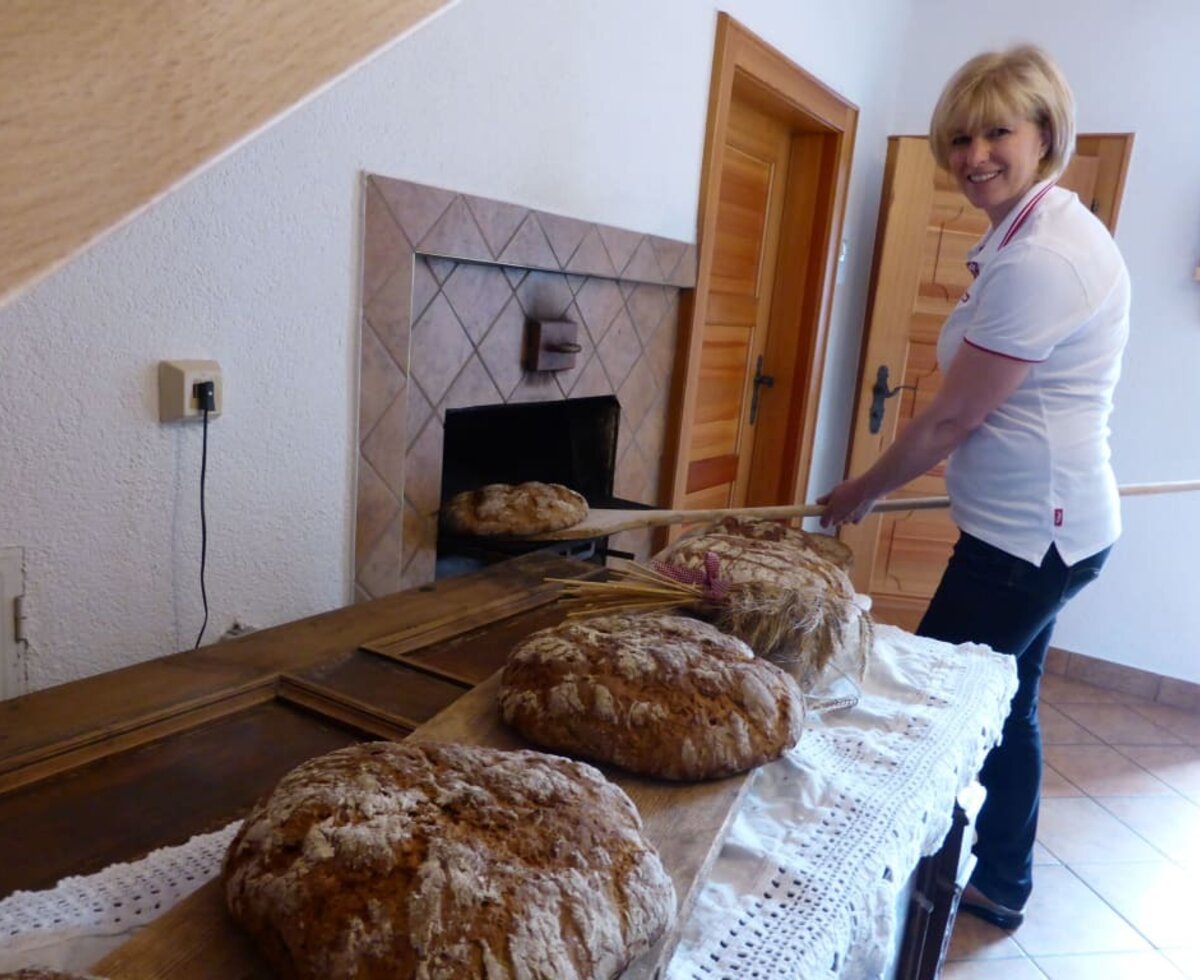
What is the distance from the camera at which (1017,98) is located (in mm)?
1458

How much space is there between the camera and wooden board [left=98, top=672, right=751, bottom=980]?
1.76 feet

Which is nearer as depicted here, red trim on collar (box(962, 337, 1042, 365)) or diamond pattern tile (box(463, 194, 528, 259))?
red trim on collar (box(962, 337, 1042, 365))

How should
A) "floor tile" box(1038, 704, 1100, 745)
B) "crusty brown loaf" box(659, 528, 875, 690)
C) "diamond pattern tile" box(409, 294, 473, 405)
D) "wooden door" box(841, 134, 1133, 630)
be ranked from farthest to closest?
"wooden door" box(841, 134, 1133, 630)
"floor tile" box(1038, 704, 1100, 745)
"diamond pattern tile" box(409, 294, 473, 405)
"crusty brown loaf" box(659, 528, 875, 690)

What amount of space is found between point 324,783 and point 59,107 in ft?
1.77

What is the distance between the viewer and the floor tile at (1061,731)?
9.01ft

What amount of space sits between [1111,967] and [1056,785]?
0.75 meters

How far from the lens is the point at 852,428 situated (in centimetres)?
331

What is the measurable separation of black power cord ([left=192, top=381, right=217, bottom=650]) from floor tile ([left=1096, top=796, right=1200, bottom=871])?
2.28m

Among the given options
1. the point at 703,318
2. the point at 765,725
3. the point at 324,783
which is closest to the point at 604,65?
the point at 703,318

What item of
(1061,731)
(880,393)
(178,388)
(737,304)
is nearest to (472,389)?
(178,388)

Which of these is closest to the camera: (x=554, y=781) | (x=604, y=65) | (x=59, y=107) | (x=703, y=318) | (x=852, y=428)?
(x=59, y=107)

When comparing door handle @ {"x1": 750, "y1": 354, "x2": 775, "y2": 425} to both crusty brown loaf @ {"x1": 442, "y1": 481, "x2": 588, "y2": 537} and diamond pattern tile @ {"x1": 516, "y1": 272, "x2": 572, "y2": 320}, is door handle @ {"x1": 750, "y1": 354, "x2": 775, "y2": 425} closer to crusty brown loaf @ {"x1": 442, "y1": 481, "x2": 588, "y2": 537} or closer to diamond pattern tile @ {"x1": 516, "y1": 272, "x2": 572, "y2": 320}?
diamond pattern tile @ {"x1": 516, "y1": 272, "x2": 572, "y2": 320}

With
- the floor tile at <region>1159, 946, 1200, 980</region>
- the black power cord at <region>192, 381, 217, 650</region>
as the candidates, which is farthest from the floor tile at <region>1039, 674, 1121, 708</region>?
the black power cord at <region>192, 381, 217, 650</region>

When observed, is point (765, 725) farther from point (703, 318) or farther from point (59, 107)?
point (703, 318)
